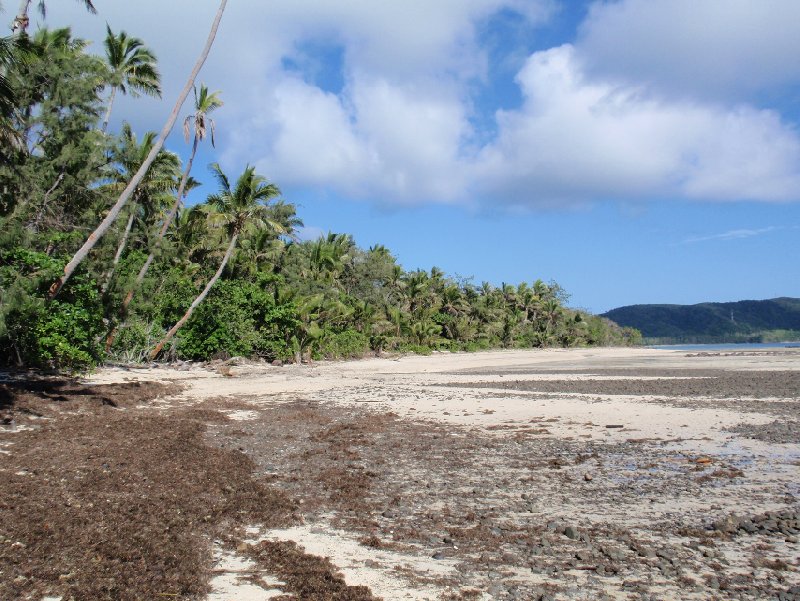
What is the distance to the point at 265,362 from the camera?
1206 inches

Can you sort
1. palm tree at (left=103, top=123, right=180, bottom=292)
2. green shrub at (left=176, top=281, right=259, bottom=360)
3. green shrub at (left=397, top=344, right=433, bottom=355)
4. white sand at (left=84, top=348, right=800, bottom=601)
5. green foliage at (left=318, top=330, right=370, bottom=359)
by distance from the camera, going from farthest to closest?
green shrub at (left=397, top=344, right=433, bottom=355) < green foliage at (left=318, top=330, right=370, bottom=359) < green shrub at (left=176, top=281, right=259, bottom=360) < palm tree at (left=103, top=123, right=180, bottom=292) < white sand at (left=84, top=348, right=800, bottom=601)

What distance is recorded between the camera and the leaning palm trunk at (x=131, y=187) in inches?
572

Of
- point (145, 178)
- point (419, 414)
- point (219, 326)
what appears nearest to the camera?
point (419, 414)

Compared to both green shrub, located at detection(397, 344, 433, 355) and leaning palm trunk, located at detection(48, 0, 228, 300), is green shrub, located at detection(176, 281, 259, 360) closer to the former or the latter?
leaning palm trunk, located at detection(48, 0, 228, 300)

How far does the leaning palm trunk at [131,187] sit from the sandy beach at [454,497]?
Answer: 277 cm

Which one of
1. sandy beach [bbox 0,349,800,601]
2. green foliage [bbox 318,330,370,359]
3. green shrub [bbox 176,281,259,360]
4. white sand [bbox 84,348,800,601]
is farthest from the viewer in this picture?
green foliage [bbox 318,330,370,359]

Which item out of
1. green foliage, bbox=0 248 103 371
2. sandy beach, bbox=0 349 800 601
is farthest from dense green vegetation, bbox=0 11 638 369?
sandy beach, bbox=0 349 800 601

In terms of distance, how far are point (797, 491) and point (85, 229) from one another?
17.2 m

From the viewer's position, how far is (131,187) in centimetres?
1549

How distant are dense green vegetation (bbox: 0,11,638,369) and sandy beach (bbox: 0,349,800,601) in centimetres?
329

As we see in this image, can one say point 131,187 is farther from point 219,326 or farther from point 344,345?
point 344,345

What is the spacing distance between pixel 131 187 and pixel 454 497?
1223 cm

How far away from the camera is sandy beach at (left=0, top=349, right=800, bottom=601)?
4.46m

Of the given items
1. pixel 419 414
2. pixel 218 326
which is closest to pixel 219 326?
pixel 218 326
